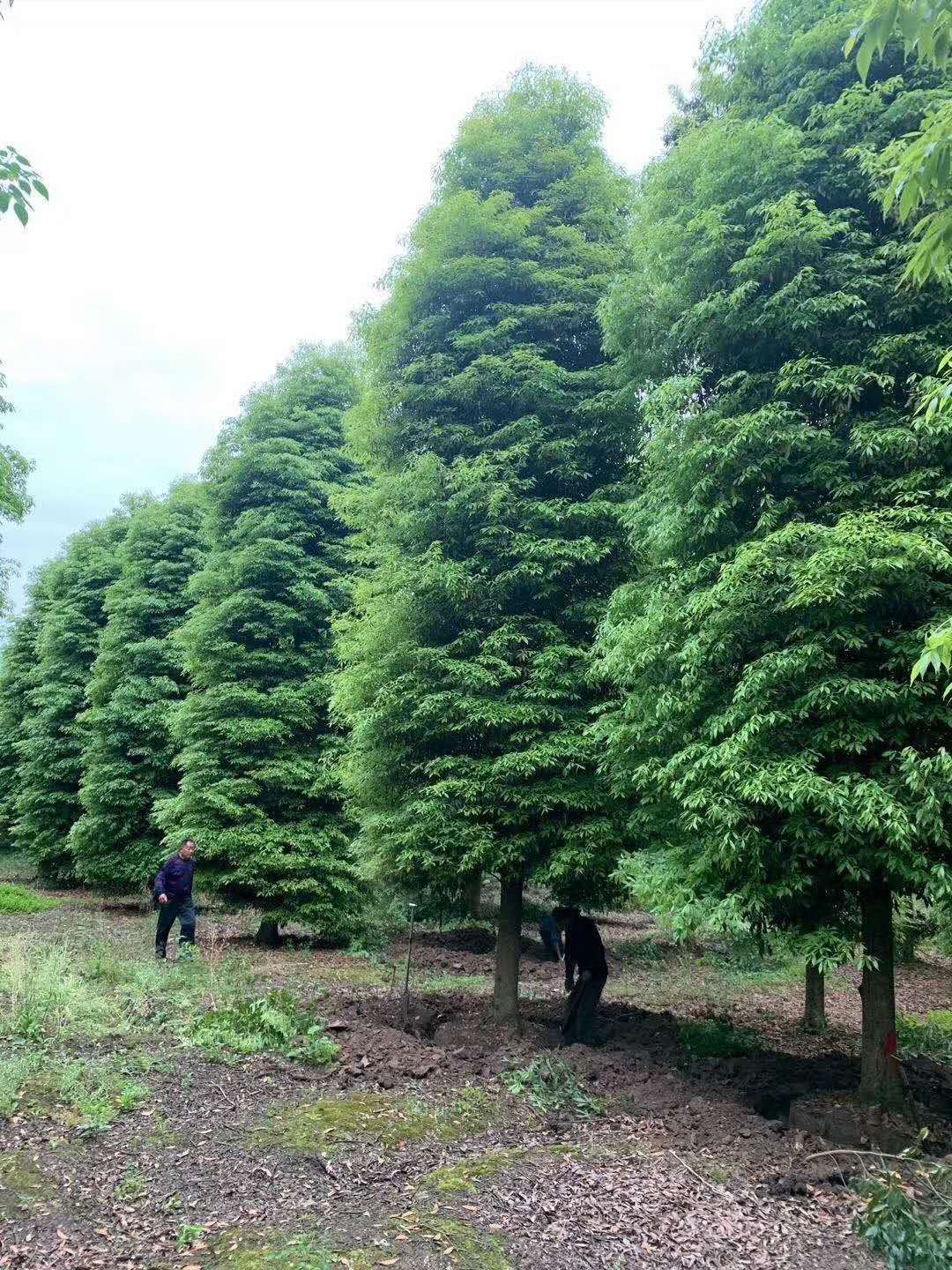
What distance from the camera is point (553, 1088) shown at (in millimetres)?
6379

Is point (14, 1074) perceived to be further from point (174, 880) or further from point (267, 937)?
point (267, 937)

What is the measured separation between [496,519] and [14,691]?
75.9ft

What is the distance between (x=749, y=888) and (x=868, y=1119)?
1836 millimetres

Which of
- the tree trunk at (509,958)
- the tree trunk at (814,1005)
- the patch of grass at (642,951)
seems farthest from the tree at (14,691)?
the tree trunk at (814,1005)

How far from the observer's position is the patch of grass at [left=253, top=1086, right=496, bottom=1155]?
508cm

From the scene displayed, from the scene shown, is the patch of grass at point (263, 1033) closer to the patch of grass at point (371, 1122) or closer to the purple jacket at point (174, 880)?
the patch of grass at point (371, 1122)

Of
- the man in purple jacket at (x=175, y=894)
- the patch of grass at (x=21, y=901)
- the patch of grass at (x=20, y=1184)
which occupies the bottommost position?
the patch of grass at (x=21, y=901)

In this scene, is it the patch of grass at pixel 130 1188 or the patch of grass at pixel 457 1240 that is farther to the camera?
the patch of grass at pixel 130 1188

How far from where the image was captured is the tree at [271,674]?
12.3 m

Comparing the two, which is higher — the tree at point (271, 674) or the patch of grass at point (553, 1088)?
the tree at point (271, 674)

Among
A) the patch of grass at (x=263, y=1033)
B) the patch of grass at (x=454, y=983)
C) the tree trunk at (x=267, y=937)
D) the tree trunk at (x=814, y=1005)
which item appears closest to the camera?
the patch of grass at (x=263, y=1033)

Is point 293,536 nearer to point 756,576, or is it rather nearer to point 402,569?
point 402,569

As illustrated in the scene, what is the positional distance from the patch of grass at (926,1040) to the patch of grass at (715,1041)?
4.84 ft

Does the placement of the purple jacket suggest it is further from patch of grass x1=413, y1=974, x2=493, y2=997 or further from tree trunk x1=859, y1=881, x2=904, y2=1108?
tree trunk x1=859, y1=881, x2=904, y2=1108
